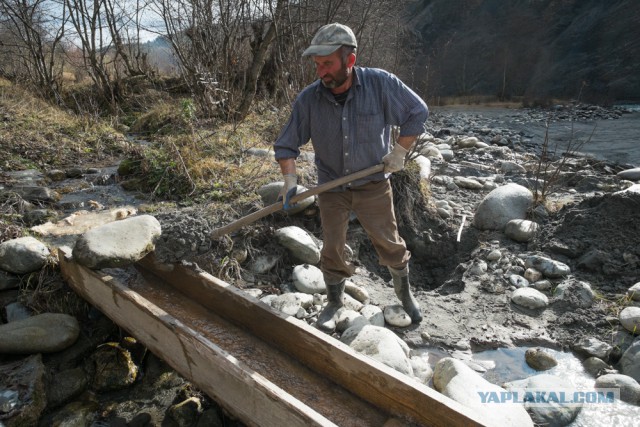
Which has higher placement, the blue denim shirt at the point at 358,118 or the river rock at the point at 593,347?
the blue denim shirt at the point at 358,118

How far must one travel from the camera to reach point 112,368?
304 centimetres

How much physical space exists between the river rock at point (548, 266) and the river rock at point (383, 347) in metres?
1.72

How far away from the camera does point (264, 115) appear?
8.75 m

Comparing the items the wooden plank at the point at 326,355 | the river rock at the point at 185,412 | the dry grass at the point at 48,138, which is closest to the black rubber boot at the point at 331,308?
the wooden plank at the point at 326,355

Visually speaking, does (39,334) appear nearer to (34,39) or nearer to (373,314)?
(373,314)

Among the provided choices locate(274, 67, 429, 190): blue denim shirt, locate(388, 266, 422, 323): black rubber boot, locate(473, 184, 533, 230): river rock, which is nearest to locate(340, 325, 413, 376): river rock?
locate(388, 266, 422, 323): black rubber boot

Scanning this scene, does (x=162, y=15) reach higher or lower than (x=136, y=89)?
higher

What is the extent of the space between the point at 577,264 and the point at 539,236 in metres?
0.55

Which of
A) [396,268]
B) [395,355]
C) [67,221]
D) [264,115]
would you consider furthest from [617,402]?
[264,115]

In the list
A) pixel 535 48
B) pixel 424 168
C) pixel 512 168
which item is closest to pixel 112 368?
pixel 424 168

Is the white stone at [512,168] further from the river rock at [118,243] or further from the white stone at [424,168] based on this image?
the river rock at [118,243]

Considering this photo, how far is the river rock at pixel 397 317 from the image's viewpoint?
11.0 ft

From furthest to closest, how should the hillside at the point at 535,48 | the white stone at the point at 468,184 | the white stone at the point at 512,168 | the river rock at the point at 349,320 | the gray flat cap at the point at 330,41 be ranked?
1. the hillside at the point at 535,48
2. the white stone at the point at 512,168
3. the white stone at the point at 468,184
4. the river rock at the point at 349,320
5. the gray flat cap at the point at 330,41

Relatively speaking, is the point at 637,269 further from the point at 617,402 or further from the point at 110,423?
the point at 110,423
